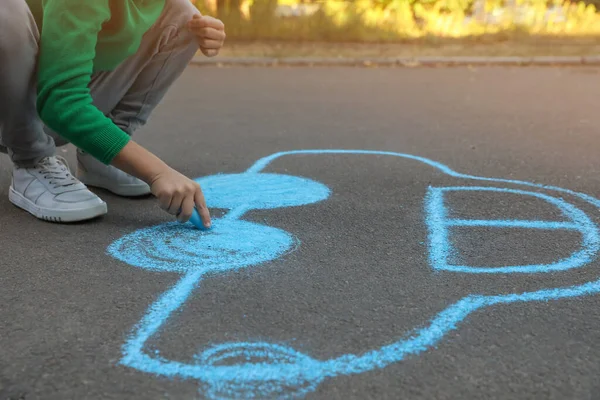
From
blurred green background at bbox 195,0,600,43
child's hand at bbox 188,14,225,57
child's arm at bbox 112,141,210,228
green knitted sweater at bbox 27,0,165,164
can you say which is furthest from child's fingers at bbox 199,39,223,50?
blurred green background at bbox 195,0,600,43

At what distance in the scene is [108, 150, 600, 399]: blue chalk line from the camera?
3.93ft

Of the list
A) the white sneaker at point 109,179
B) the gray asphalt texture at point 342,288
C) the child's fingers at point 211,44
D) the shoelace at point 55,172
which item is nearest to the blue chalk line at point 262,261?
the gray asphalt texture at point 342,288

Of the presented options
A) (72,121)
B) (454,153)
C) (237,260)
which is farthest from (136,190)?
(454,153)

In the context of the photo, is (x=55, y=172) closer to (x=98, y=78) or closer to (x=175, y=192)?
(x=98, y=78)

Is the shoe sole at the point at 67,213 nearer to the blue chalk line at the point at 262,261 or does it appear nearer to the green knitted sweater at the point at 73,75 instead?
the blue chalk line at the point at 262,261

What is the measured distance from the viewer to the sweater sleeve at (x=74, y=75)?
1.73 meters

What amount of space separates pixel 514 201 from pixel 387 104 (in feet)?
8.70

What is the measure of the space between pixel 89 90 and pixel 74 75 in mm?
108

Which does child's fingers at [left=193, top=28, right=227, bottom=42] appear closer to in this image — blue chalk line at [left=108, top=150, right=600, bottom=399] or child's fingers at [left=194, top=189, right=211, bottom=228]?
blue chalk line at [left=108, top=150, right=600, bottom=399]

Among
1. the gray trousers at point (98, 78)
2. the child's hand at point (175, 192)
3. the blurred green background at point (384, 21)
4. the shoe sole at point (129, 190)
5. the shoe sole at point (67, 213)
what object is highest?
the gray trousers at point (98, 78)

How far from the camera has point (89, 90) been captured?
1838mm

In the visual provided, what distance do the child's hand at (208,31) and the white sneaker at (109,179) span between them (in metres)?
0.54

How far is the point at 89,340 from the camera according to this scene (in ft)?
4.30

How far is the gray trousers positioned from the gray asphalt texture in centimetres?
28
